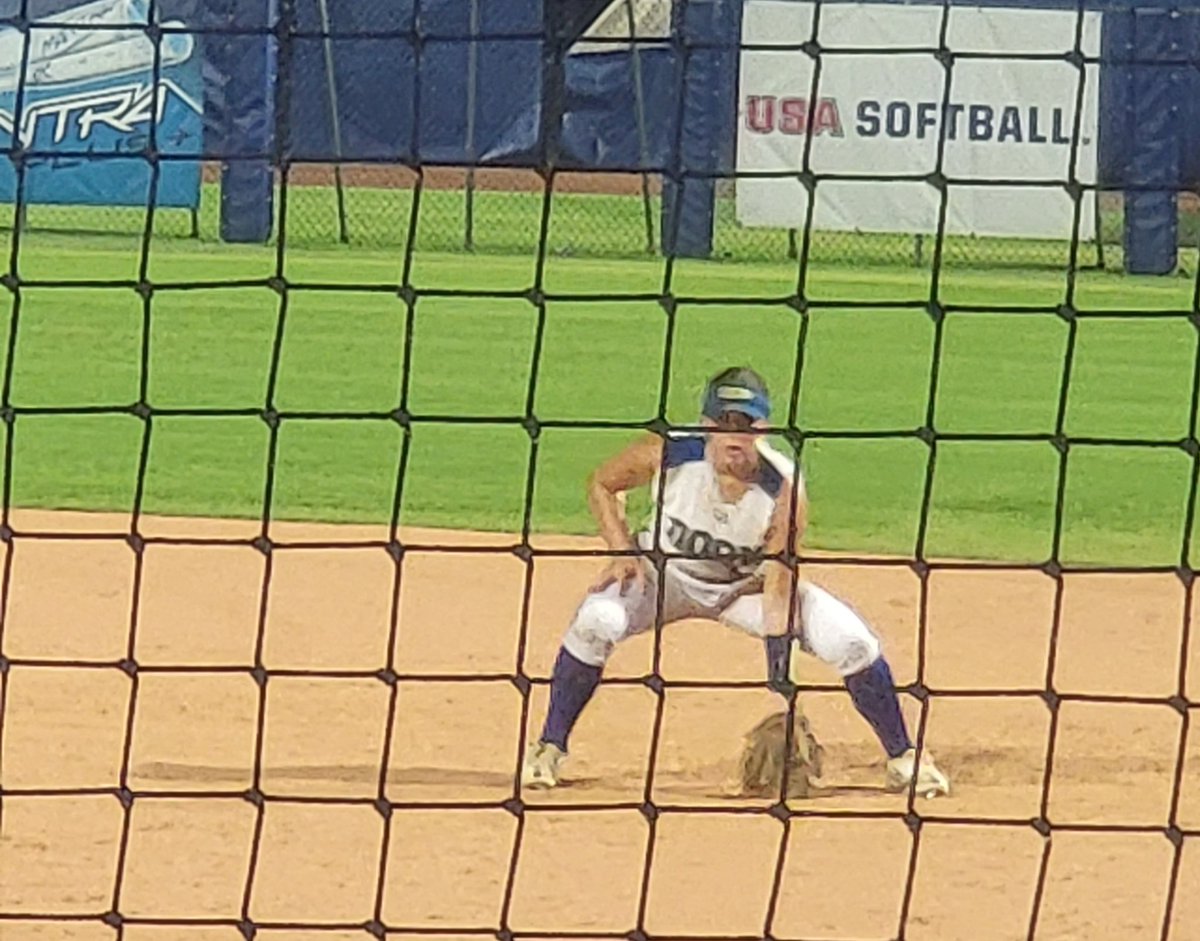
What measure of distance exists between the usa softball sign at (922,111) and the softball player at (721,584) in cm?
1164

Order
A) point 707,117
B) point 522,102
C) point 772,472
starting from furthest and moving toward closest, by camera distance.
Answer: point 522,102 → point 707,117 → point 772,472

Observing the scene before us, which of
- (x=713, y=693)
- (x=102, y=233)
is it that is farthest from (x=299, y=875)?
(x=102, y=233)

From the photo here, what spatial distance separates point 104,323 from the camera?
1731 centimetres

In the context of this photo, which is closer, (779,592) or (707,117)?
(779,592)

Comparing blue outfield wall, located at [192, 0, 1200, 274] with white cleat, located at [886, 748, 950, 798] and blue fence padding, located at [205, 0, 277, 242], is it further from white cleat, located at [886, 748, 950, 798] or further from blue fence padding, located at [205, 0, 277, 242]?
white cleat, located at [886, 748, 950, 798]

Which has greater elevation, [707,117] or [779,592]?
[707,117]

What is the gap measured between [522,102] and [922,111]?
9.24ft

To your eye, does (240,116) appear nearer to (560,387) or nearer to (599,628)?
(560,387)

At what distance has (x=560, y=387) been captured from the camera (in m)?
15.0

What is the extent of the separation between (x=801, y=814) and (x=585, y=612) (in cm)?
73

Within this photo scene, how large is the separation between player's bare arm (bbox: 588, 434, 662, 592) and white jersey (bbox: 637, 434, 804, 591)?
0.17 feet

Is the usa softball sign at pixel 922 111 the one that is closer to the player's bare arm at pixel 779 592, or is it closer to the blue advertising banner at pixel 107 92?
the blue advertising banner at pixel 107 92

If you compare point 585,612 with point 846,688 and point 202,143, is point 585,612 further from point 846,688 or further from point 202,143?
point 202,143

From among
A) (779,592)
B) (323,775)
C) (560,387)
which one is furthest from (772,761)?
(560,387)
